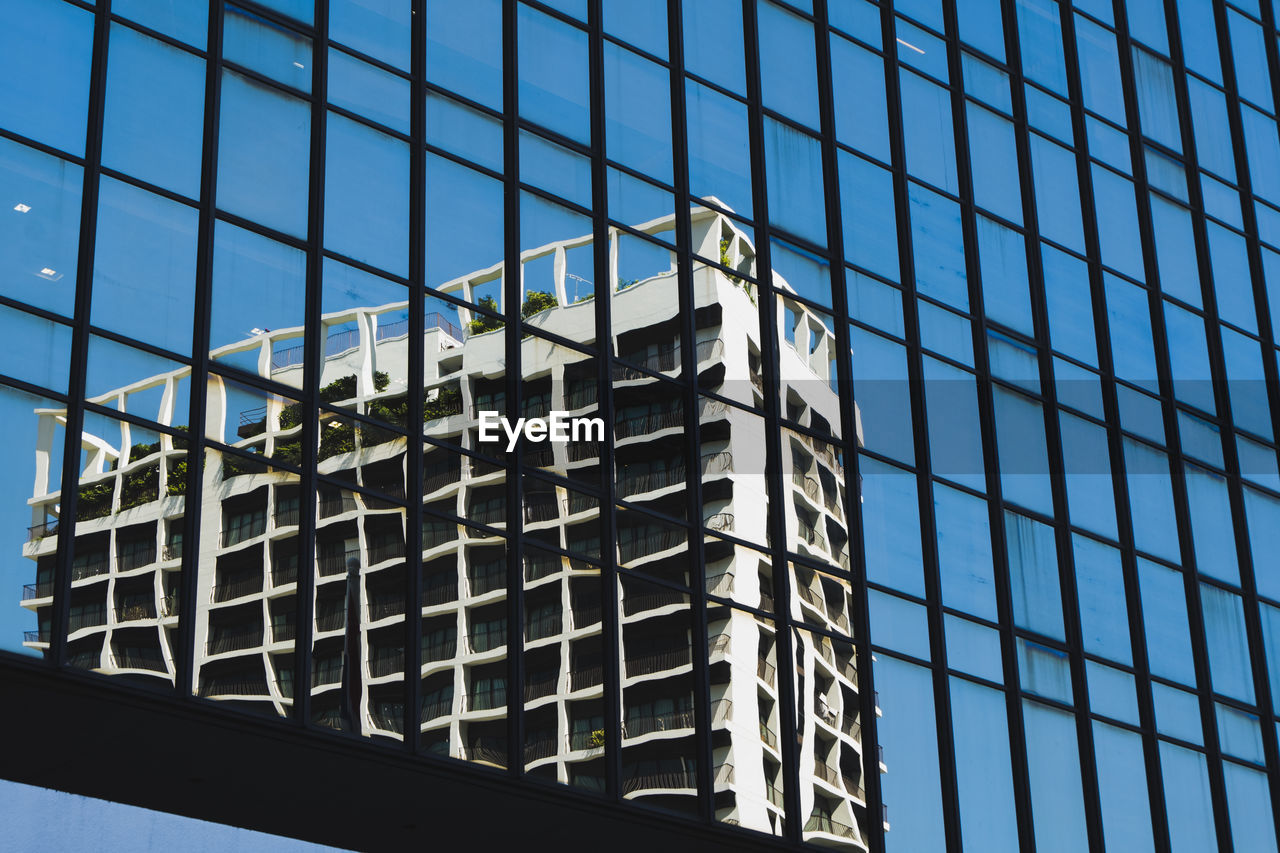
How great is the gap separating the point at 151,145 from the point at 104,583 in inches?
228

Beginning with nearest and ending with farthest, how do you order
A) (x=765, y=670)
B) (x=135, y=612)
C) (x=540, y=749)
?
(x=135, y=612)
(x=540, y=749)
(x=765, y=670)

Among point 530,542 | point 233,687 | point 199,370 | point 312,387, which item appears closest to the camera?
point 233,687

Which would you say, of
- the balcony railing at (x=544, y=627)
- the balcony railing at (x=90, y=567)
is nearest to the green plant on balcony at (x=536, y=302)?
the balcony railing at (x=544, y=627)

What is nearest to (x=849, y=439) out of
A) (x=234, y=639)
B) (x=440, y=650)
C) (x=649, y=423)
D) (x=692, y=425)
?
(x=692, y=425)

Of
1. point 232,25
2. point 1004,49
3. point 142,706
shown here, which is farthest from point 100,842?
point 1004,49

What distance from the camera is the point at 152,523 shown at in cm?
2202

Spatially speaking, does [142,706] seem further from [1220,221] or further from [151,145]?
[1220,221]

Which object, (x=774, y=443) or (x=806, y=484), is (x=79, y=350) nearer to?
(x=774, y=443)

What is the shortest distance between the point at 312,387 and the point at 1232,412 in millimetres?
20958

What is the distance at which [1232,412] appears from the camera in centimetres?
3703

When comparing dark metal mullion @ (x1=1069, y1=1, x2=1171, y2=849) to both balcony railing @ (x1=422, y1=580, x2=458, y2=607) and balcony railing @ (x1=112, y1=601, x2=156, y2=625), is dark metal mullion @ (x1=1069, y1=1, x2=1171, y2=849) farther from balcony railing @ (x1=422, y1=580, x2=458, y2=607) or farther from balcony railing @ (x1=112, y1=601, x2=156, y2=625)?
balcony railing @ (x1=112, y1=601, x2=156, y2=625)

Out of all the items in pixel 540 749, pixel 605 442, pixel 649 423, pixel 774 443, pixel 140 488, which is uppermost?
pixel 774 443

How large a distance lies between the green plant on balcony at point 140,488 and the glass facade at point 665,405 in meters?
0.04

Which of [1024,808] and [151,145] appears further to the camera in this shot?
[1024,808]
